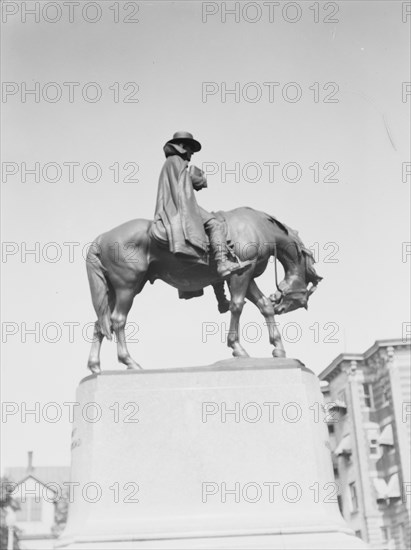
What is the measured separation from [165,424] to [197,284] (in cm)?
237

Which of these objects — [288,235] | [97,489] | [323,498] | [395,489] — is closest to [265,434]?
[323,498]

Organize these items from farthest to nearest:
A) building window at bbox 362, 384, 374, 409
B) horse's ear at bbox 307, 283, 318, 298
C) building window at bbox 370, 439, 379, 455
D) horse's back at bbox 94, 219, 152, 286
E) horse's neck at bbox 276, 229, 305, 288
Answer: building window at bbox 362, 384, 374, 409 < building window at bbox 370, 439, 379, 455 < horse's ear at bbox 307, 283, 318, 298 < horse's neck at bbox 276, 229, 305, 288 < horse's back at bbox 94, 219, 152, 286

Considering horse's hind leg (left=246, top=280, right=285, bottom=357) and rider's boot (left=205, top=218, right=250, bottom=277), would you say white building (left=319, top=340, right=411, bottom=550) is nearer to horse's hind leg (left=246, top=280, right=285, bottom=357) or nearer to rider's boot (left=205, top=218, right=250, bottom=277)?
horse's hind leg (left=246, top=280, right=285, bottom=357)

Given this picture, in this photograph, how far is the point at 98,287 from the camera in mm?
11078

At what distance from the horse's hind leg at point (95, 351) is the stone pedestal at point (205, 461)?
0.33 metres

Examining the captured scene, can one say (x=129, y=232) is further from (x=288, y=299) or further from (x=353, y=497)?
(x=353, y=497)

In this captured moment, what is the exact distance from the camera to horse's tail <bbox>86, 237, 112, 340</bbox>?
11039 millimetres

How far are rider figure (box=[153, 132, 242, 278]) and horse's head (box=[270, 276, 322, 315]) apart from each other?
1.21 m

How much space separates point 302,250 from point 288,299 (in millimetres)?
840

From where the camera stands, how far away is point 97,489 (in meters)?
9.81

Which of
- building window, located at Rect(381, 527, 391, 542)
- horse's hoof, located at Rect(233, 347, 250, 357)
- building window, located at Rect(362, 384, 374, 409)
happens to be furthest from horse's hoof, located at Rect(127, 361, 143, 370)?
building window, located at Rect(362, 384, 374, 409)

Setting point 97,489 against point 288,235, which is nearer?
point 97,489

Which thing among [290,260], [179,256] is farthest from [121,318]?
[290,260]

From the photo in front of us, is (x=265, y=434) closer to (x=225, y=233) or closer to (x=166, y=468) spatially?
(x=166, y=468)
